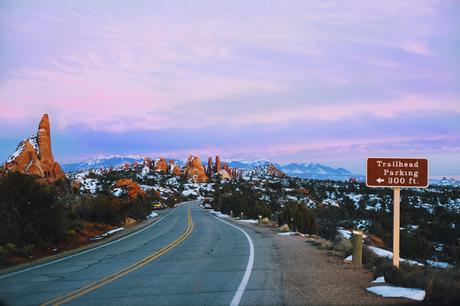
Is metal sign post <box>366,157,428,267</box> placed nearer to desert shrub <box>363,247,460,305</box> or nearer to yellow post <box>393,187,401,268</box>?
yellow post <box>393,187,401,268</box>

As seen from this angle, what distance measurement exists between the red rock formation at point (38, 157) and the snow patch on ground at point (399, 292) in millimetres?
68690

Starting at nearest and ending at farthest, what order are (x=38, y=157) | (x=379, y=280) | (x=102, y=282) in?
1. (x=379, y=280)
2. (x=102, y=282)
3. (x=38, y=157)

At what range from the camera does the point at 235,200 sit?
2744 inches

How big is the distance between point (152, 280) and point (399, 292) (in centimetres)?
521

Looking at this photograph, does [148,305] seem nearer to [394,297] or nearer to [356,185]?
[394,297]

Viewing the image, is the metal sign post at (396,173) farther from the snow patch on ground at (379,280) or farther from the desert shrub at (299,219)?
the desert shrub at (299,219)

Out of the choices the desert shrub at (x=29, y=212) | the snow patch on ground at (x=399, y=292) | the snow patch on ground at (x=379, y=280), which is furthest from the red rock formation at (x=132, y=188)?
the snow patch on ground at (x=399, y=292)

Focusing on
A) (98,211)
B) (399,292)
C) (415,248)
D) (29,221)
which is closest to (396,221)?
(399,292)

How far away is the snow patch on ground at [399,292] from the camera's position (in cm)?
796

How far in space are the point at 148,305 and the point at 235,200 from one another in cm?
6216

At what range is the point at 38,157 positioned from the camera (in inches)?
3063

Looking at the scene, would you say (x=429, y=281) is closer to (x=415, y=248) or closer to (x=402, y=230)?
(x=415, y=248)

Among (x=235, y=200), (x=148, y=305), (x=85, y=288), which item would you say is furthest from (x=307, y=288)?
(x=235, y=200)

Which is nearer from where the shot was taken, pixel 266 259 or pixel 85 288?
pixel 85 288
